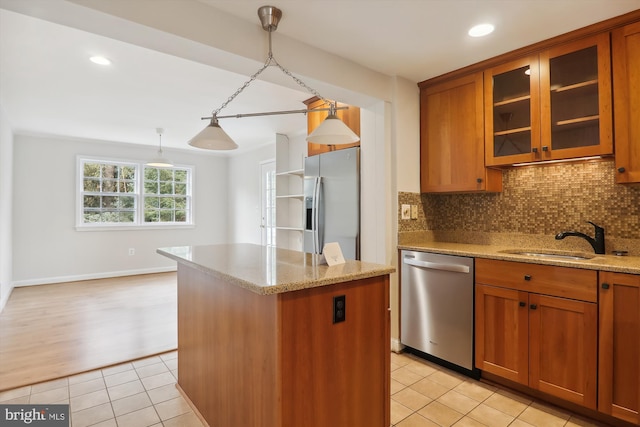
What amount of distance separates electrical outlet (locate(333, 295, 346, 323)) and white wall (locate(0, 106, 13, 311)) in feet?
14.9

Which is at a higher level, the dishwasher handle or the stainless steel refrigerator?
the stainless steel refrigerator

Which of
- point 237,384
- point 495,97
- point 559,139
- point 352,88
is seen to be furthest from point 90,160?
point 559,139

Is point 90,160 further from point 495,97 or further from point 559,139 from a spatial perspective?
point 559,139

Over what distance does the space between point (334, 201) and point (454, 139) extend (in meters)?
1.16

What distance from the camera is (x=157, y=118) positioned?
14.6 ft

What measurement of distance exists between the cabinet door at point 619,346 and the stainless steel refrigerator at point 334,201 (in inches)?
66.4

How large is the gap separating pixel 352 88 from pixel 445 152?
952 mm

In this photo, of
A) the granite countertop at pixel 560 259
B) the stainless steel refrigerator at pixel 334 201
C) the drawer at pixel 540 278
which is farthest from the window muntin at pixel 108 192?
the drawer at pixel 540 278

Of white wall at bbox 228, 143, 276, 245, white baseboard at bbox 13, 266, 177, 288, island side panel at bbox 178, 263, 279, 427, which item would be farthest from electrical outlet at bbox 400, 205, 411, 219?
white baseboard at bbox 13, 266, 177, 288

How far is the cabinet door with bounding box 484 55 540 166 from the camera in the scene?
7.62 feet

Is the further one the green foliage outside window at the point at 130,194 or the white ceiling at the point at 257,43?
the green foliage outside window at the point at 130,194

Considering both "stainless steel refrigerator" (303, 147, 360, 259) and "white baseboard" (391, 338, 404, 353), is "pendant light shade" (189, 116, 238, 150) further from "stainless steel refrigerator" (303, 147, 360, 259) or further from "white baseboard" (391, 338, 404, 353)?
"white baseboard" (391, 338, 404, 353)

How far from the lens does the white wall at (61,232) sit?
5266 mm

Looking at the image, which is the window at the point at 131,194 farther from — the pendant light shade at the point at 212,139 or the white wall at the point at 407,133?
the white wall at the point at 407,133
